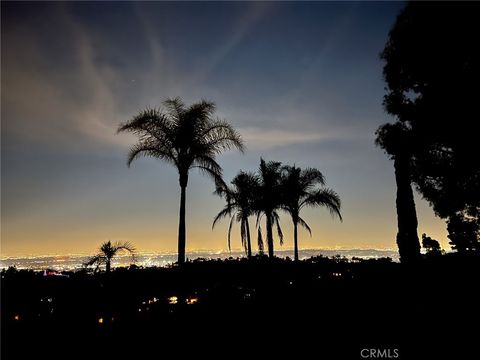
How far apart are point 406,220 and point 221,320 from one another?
8.03 m

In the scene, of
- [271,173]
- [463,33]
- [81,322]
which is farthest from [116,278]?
[271,173]

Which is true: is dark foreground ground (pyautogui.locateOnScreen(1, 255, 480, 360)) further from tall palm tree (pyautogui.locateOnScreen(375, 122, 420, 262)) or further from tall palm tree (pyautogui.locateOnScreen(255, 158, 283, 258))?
tall palm tree (pyautogui.locateOnScreen(255, 158, 283, 258))

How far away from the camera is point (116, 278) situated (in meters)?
6.75

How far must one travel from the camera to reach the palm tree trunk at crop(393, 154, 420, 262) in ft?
33.2

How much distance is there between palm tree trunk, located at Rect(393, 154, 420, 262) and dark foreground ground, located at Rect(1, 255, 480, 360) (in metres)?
2.71

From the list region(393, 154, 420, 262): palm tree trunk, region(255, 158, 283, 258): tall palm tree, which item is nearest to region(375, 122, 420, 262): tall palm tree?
region(393, 154, 420, 262): palm tree trunk

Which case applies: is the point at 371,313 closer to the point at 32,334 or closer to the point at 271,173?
the point at 32,334

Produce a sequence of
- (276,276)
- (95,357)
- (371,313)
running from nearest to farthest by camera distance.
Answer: (95,357) < (371,313) < (276,276)

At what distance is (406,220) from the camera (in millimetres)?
10469

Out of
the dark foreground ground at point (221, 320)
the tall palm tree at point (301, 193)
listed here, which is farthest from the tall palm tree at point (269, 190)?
the dark foreground ground at point (221, 320)

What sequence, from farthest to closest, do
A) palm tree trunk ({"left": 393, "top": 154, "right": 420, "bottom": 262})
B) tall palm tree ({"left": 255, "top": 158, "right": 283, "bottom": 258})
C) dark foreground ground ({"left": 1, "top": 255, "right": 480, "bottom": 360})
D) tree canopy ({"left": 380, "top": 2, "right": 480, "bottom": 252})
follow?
tall palm tree ({"left": 255, "top": 158, "right": 283, "bottom": 258}) → tree canopy ({"left": 380, "top": 2, "right": 480, "bottom": 252}) → palm tree trunk ({"left": 393, "top": 154, "right": 420, "bottom": 262}) → dark foreground ground ({"left": 1, "top": 255, "right": 480, "bottom": 360})

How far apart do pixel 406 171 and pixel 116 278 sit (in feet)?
32.0

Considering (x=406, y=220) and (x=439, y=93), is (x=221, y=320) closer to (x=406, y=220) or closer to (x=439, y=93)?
(x=406, y=220)

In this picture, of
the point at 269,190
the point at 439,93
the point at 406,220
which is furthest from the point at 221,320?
the point at 269,190
